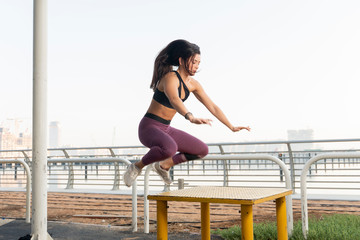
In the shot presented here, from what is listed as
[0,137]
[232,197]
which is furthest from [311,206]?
[0,137]

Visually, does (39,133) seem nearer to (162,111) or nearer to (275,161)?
(162,111)

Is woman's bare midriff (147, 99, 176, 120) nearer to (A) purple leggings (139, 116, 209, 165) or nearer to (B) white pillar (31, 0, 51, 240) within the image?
(A) purple leggings (139, 116, 209, 165)

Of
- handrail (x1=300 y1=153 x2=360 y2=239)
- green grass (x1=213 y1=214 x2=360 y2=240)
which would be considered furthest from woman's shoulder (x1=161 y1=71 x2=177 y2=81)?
green grass (x1=213 y1=214 x2=360 y2=240)

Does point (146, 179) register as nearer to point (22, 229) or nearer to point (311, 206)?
point (22, 229)

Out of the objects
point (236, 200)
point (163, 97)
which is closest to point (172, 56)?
point (163, 97)

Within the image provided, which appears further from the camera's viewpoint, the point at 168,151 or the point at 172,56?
the point at 172,56

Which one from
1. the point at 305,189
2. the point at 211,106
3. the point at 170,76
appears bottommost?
the point at 305,189

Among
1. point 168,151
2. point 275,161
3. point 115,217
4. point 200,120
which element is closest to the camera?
point 200,120

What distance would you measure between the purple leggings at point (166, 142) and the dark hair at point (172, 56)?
10.1 inches

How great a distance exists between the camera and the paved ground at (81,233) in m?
4.08

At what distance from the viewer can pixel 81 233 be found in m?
4.30

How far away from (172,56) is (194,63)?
0.47 feet

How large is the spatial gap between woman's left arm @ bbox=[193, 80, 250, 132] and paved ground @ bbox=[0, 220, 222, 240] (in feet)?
6.29

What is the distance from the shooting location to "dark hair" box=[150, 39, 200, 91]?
2.36 meters
